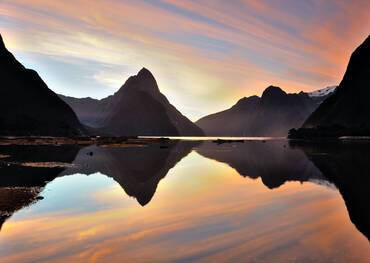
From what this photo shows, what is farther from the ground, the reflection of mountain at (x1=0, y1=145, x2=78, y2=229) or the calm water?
the reflection of mountain at (x1=0, y1=145, x2=78, y2=229)

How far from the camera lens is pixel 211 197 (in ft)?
110

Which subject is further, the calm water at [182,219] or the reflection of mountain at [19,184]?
the reflection of mountain at [19,184]

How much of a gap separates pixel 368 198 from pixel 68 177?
34329mm

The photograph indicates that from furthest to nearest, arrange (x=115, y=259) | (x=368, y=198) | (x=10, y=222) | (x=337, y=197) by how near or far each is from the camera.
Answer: (x=337, y=197) < (x=368, y=198) < (x=10, y=222) < (x=115, y=259)

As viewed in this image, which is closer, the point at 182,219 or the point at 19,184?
the point at 182,219

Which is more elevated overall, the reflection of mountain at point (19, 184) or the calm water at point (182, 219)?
the reflection of mountain at point (19, 184)

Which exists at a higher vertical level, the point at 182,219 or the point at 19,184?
the point at 19,184

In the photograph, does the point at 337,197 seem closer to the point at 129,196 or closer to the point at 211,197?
the point at 211,197

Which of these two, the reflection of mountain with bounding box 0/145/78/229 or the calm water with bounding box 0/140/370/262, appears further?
the reflection of mountain with bounding box 0/145/78/229

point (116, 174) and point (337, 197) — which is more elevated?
point (116, 174)

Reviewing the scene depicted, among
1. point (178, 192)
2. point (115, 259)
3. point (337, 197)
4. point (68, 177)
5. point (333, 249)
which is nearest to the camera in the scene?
point (115, 259)

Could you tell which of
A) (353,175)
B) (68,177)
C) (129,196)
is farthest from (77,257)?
(353,175)

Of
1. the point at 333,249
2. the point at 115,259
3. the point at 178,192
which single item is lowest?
the point at 333,249

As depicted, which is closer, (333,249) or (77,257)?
(77,257)
